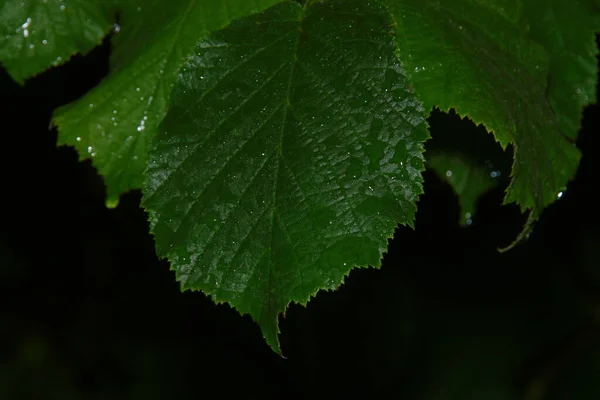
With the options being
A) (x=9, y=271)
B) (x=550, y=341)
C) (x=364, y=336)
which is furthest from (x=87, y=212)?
(x=550, y=341)

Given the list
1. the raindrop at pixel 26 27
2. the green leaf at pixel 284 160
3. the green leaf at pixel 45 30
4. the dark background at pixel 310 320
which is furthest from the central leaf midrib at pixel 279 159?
the dark background at pixel 310 320

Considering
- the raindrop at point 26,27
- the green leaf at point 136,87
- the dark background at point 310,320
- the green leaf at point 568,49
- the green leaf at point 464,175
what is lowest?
the dark background at point 310,320

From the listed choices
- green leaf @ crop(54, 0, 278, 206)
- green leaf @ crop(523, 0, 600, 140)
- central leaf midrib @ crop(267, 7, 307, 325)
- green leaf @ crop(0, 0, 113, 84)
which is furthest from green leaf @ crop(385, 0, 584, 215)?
green leaf @ crop(0, 0, 113, 84)

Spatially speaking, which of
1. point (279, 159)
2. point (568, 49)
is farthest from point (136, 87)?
point (568, 49)

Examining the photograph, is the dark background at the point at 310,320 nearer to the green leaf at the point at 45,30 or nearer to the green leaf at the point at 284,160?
the green leaf at the point at 45,30

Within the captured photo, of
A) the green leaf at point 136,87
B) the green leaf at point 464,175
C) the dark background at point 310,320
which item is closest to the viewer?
the green leaf at point 136,87

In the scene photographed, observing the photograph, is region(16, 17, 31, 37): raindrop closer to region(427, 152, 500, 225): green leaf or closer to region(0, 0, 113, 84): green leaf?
region(0, 0, 113, 84): green leaf
